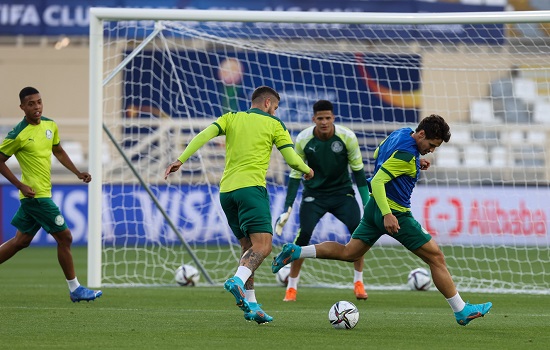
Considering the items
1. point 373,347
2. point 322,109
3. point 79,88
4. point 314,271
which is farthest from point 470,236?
point 79,88

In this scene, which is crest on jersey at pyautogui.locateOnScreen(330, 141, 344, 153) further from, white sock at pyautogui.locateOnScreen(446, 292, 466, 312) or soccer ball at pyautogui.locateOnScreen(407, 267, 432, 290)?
white sock at pyautogui.locateOnScreen(446, 292, 466, 312)

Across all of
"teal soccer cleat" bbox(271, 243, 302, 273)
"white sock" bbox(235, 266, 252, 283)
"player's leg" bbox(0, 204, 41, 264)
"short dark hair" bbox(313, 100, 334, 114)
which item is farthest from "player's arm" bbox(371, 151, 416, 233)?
"player's leg" bbox(0, 204, 41, 264)

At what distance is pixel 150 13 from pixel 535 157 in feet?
43.2

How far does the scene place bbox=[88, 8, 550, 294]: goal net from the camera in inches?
527

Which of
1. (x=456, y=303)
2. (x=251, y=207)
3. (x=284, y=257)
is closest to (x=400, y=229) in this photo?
(x=456, y=303)

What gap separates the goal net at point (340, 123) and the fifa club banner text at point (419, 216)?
0.03 metres

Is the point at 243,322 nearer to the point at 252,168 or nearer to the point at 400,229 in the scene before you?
the point at 252,168

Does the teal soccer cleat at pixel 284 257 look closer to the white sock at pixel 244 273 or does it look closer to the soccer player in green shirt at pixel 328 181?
the white sock at pixel 244 273

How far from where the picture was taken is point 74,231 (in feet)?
71.3

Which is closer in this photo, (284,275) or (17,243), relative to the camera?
(17,243)

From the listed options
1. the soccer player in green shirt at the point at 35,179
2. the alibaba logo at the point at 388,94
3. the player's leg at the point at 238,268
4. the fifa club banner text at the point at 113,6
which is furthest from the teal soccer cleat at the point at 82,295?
the fifa club banner text at the point at 113,6

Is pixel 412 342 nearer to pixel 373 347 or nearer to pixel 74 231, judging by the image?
pixel 373 347

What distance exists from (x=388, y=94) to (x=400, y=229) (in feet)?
39.9

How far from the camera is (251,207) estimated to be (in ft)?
30.3
